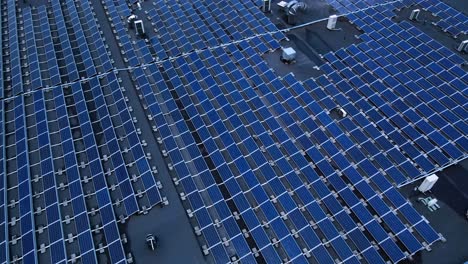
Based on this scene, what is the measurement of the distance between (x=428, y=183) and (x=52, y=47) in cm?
4252

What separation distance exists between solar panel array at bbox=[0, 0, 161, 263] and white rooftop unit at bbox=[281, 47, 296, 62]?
17714mm

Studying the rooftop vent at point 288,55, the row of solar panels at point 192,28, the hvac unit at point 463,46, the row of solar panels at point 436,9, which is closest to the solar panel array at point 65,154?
the row of solar panels at point 192,28

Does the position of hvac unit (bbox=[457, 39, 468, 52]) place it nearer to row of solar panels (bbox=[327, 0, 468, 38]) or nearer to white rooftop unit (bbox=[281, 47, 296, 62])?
row of solar panels (bbox=[327, 0, 468, 38])

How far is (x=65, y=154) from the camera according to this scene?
2930cm

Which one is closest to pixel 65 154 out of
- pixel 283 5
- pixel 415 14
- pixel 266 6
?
pixel 266 6

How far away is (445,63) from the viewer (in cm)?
3581

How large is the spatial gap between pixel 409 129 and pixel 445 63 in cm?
1140

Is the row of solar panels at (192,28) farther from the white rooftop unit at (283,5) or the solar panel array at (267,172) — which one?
the solar panel array at (267,172)

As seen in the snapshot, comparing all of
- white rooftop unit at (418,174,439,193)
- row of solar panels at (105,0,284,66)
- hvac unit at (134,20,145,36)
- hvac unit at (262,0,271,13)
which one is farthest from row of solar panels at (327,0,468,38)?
hvac unit at (134,20,145,36)

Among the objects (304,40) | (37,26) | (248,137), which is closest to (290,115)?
(248,137)

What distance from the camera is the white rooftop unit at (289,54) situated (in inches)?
1431

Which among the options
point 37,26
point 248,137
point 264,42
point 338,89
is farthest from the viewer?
point 37,26

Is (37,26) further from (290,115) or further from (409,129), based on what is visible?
(409,129)

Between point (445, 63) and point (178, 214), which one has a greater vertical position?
point (445, 63)
